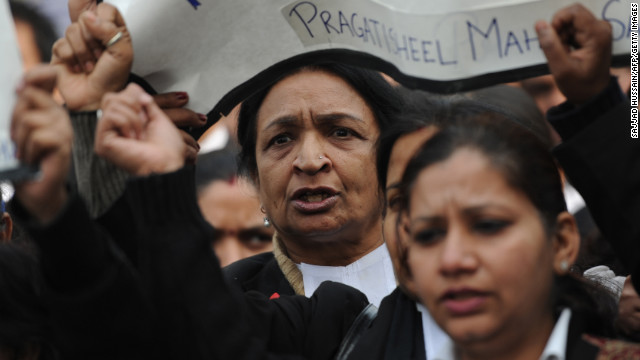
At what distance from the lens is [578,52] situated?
2031 millimetres

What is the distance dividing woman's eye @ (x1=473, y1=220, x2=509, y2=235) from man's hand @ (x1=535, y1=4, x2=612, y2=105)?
0.35 m

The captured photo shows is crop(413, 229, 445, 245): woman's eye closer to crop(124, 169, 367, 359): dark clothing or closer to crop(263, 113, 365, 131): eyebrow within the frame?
crop(124, 169, 367, 359): dark clothing

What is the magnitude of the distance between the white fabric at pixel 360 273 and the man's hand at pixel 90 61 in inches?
39.9

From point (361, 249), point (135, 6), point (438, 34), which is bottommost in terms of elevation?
point (361, 249)

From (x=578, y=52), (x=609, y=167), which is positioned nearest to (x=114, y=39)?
(x=578, y=52)

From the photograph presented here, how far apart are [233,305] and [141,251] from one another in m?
0.23

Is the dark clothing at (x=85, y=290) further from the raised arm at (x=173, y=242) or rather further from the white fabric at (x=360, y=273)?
the white fabric at (x=360, y=273)

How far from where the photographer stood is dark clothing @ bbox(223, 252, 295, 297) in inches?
115

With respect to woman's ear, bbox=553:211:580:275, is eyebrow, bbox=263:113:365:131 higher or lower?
lower

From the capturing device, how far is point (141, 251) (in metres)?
1.93

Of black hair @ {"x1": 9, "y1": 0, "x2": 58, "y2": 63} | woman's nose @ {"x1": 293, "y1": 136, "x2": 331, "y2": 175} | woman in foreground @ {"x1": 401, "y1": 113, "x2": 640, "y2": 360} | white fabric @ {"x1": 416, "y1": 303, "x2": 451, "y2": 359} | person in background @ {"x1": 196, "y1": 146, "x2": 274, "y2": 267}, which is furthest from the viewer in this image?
person in background @ {"x1": 196, "y1": 146, "x2": 274, "y2": 267}

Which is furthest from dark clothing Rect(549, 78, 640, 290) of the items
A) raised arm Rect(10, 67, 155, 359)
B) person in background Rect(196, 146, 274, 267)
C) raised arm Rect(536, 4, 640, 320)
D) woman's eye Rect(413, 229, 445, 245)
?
person in background Rect(196, 146, 274, 267)

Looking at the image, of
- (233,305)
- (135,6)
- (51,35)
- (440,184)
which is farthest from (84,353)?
(51,35)

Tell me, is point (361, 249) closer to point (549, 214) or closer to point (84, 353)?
point (549, 214)
